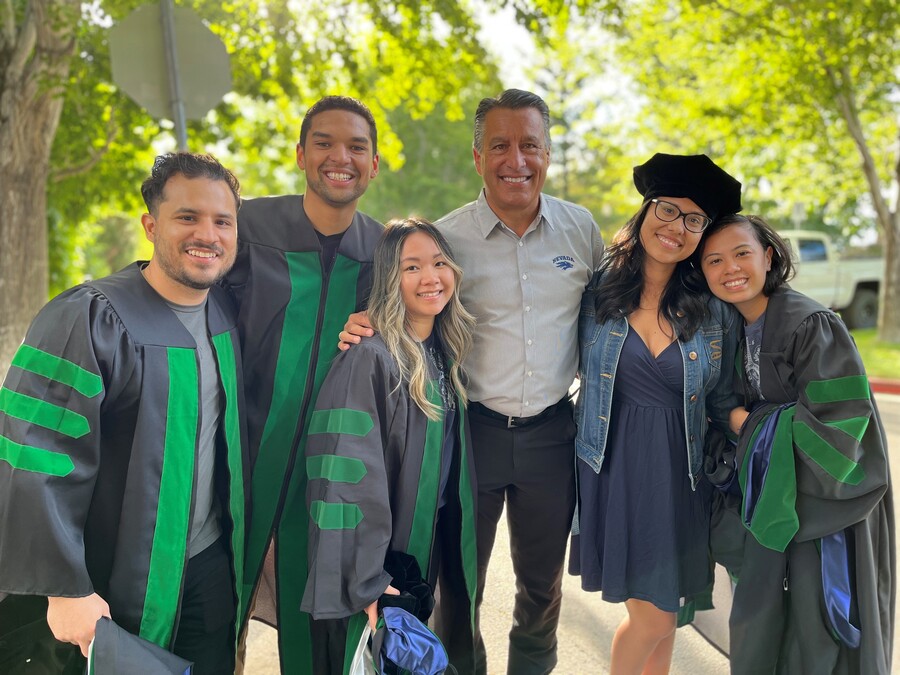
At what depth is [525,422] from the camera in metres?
3.06

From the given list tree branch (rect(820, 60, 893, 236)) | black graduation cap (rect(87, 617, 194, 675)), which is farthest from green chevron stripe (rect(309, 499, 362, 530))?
tree branch (rect(820, 60, 893, 236))

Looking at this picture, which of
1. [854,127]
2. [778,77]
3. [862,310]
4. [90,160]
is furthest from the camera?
[862,310]

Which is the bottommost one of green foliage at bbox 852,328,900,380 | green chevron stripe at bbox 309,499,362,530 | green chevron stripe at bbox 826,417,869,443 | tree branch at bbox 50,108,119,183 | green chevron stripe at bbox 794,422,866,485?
green foliage at bbox 852,328,900,380

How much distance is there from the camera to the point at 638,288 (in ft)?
9.73

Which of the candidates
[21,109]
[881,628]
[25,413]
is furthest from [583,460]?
[21,109]

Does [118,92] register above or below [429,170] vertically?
below

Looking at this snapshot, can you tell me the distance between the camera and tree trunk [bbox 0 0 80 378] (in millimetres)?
5832

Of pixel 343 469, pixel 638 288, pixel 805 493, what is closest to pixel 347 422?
pixel 343 469

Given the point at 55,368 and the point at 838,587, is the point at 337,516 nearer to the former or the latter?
the point at 55,368

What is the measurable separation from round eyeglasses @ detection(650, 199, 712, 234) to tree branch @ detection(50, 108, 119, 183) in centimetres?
602

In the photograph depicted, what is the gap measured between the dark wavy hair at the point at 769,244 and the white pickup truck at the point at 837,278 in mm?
10974

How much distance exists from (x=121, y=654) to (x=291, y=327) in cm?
127

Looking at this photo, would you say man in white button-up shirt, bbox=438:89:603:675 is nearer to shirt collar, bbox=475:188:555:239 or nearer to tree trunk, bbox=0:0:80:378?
shirt collar, bbox=475:188:555:239

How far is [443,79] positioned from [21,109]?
3.99 meters
